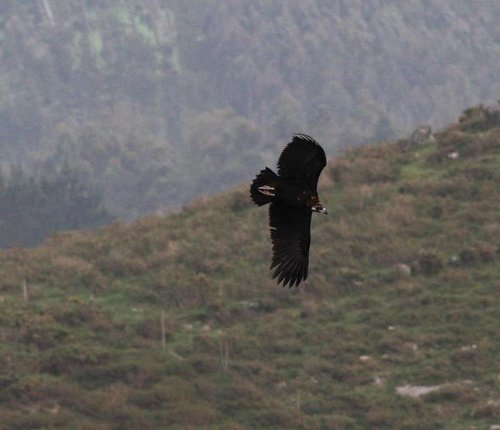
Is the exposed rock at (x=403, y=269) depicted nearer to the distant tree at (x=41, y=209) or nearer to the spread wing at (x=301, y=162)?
the spread wing at (x=301, y=162)

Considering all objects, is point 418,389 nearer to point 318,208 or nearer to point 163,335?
point 163,335

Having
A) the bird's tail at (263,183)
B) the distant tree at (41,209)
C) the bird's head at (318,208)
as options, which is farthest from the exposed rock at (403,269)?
the distant tree at (41,209)

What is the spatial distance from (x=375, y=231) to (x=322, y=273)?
11.2 ft

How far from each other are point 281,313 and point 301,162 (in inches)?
1189

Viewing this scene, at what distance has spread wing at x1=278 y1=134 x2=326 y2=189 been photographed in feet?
38.2

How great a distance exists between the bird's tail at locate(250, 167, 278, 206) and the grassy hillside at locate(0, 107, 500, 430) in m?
21.2

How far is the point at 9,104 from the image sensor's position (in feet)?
638

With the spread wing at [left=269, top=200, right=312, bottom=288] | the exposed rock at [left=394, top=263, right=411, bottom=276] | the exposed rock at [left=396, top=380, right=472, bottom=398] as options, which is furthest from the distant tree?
the spread wing at [left=269, top=200, right=312, bottom=288]

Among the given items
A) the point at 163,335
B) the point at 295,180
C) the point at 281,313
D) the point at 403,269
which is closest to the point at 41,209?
the point at 403,269

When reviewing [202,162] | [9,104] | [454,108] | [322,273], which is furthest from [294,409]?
[9,104]

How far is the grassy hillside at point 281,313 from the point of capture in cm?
3506

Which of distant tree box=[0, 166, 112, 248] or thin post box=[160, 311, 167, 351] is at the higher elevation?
distant tree box=[0, 166, 112, 248]

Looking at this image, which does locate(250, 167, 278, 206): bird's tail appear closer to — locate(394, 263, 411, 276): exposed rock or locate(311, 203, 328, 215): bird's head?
locate(311, 203, 328, 215): bird's head

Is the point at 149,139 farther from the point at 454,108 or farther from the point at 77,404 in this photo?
the point at 77,404
